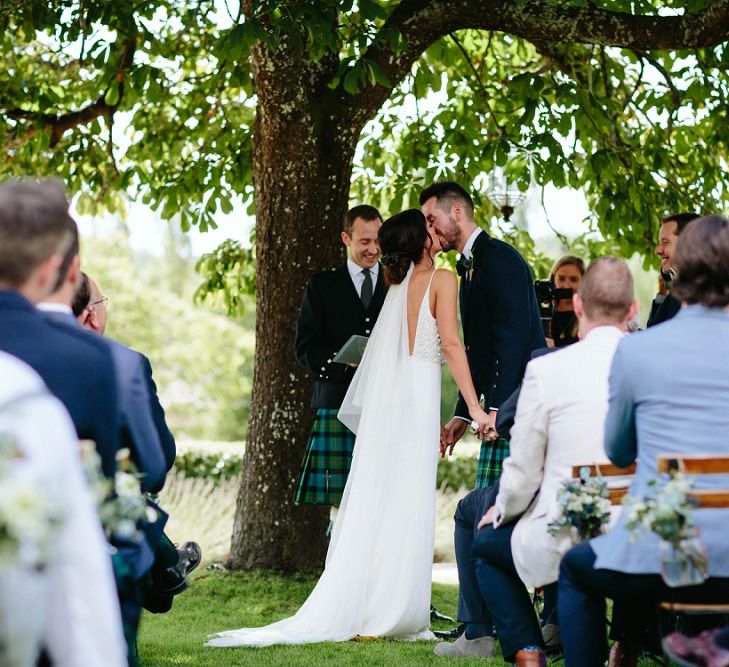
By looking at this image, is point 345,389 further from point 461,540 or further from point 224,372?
point 224,372

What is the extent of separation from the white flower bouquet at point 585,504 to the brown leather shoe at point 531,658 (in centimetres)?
79

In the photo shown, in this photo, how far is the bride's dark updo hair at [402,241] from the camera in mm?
6527

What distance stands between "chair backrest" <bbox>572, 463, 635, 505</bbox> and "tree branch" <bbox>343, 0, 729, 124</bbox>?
4.16m

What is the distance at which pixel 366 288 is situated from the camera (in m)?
7.66

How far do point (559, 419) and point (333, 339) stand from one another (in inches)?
135

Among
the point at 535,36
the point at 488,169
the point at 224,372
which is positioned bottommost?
the point at 224,372

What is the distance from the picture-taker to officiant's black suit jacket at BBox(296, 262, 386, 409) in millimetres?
7582

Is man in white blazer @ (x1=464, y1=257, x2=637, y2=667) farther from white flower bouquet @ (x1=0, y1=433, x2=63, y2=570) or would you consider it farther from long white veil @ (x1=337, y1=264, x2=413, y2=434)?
white flower bouquet @ (x1=0, y1=433, x2=63, y2=570)

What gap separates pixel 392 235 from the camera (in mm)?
6539

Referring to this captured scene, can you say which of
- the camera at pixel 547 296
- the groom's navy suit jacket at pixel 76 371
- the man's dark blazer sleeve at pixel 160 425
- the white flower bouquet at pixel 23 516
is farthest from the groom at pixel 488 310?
the white flower bouquet at pixel 23 516

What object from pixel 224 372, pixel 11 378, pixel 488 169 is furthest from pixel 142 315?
pixel 11 378

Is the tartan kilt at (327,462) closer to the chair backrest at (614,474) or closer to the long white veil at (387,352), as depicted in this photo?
the long white veil at (387,352)

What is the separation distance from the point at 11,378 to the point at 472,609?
3853mm

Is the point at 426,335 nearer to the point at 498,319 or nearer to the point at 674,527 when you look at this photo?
the point at 498,319
